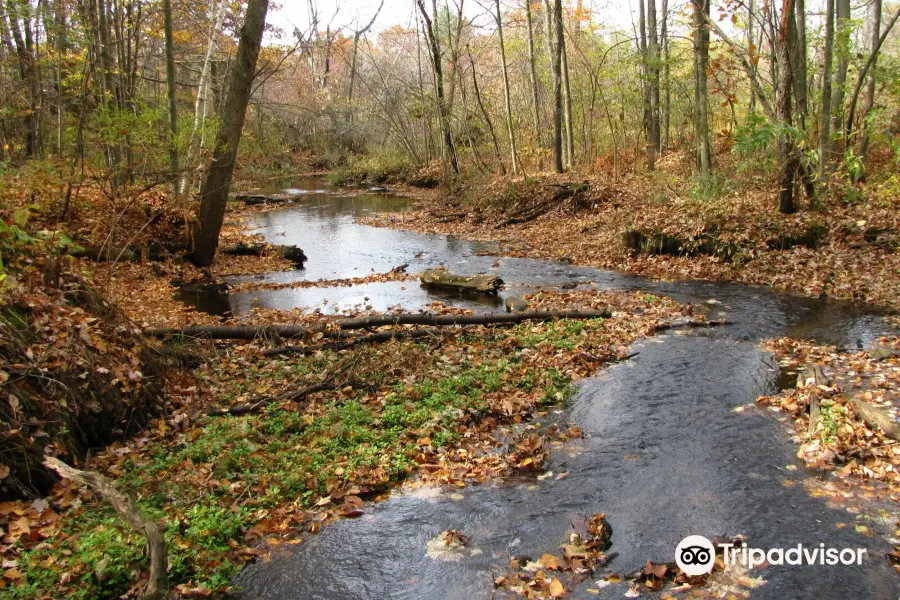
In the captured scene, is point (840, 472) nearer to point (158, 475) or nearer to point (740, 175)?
point (158, 475)

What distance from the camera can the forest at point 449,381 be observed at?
15.0 ft

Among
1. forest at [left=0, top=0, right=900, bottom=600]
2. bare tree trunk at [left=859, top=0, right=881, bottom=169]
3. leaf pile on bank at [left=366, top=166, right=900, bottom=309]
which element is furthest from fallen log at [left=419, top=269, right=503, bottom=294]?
bare tree trunk at [left=859, top=0, right=881, bottom=169]

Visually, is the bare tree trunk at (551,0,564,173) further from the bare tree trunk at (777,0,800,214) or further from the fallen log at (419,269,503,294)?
the fallen log at (419,269,503,294)

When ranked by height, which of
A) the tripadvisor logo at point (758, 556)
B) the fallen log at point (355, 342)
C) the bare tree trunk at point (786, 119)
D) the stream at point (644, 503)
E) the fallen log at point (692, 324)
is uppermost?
the bare tree trunk at point (786, 119)

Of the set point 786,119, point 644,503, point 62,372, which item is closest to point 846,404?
point 644,503

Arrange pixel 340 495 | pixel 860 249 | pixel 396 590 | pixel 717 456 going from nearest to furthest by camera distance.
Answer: pixel 396 590, pixel 340 495, pixel 717 456, pixel 860 249

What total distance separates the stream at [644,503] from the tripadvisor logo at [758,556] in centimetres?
7

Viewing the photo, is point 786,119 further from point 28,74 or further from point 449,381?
point 28,74

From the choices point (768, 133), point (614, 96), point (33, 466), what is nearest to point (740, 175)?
point (768, 133)

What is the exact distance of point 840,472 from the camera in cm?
550

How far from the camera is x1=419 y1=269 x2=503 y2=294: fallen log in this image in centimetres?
1309

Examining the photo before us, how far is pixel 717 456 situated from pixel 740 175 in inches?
540

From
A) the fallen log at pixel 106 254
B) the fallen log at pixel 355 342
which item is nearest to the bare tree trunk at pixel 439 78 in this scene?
the fallen log at pixel 106 254

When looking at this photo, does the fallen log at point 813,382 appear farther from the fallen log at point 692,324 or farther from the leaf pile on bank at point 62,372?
the leaf pile on bank at point 62,372
